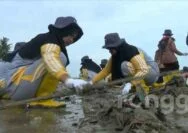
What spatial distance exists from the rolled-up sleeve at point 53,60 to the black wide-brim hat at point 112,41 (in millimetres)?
1119

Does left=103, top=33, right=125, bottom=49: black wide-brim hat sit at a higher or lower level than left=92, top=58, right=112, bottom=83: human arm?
higher

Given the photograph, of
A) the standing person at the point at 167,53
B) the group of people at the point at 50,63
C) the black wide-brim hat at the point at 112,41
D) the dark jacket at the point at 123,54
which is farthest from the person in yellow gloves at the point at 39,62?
the standing person at the point at 167,53

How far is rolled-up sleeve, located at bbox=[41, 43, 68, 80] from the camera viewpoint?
18.9 ft

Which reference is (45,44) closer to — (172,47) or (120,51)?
(120,51)

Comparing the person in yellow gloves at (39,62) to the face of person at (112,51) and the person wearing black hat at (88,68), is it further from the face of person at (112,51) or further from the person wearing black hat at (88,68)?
the person wearing black hat at (88,68)

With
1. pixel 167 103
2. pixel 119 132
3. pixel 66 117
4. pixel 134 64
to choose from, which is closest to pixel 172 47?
pixel 167 103

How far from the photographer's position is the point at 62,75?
18.7ft

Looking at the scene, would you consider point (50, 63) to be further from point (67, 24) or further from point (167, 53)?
point (167, 53)

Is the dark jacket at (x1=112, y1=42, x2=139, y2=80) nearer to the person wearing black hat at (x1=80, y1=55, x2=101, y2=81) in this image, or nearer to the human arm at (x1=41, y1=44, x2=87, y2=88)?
the human arm at (x1=41, y1=44, x2=87, y2=88)

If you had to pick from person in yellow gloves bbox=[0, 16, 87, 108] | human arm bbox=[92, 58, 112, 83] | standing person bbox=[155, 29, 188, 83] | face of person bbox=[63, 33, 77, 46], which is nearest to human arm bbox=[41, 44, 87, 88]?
person in yellow gloves bbox=[0, 16, 87, 108]

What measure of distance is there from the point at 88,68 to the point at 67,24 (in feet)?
29.2

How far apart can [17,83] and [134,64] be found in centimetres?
160

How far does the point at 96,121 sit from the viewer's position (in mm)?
5910

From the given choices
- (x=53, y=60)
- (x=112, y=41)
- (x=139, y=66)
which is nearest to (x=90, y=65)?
(x=112, y=41)
